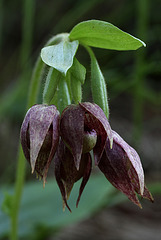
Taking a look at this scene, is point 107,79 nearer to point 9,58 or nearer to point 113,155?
point 113,155

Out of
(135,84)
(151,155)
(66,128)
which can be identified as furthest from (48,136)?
(151,155)

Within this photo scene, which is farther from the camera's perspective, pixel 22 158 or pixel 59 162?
pixel 22 158

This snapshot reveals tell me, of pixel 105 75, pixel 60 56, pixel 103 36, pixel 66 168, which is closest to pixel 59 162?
pixel 66 168

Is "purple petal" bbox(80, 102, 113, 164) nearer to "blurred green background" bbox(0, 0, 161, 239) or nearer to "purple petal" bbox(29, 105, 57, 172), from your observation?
"purple petal" bbox(29, 105, 57, 172)

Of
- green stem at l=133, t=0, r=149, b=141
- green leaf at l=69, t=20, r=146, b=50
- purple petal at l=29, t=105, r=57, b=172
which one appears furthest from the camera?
green stem at l=133, t=0, r=149, b=141

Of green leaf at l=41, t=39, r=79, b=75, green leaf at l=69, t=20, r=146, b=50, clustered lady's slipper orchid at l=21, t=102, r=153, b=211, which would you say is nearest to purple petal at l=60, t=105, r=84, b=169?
clustered lady's slipper orchid at l=21, t=102, r=153, b=211

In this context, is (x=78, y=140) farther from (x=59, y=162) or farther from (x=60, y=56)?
(x=60, y=56)

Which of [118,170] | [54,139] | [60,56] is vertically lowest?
[118,170]
